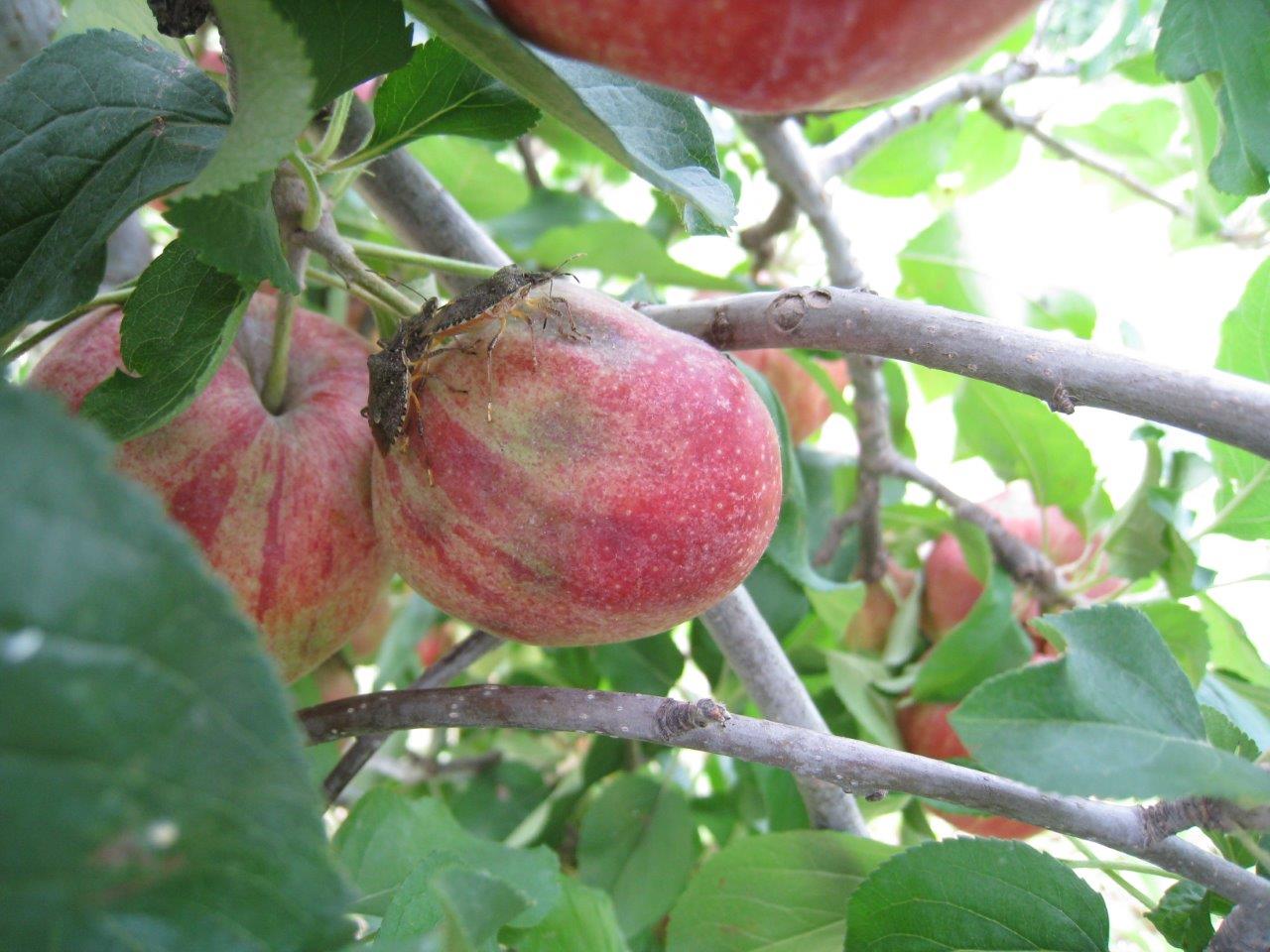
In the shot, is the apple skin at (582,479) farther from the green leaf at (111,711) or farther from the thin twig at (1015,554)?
the thin twig at (1015,554)

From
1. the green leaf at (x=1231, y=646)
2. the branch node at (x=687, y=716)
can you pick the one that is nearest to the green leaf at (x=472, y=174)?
the branch node at (x=687, y=716)

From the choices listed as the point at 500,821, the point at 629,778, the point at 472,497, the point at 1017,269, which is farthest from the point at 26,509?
the point at 1017,269

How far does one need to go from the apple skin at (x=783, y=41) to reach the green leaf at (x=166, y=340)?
253 millimetres

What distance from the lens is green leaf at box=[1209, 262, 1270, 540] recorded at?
753 millimetres

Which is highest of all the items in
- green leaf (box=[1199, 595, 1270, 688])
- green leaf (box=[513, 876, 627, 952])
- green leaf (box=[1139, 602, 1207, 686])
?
green leaf (box=[513, 876, 627, 952])

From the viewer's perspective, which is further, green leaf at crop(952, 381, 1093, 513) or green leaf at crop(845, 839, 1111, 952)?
green leaf at crop(952, 381, 1093, 513)

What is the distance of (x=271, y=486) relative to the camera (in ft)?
1.89

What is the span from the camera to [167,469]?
21.8 inches

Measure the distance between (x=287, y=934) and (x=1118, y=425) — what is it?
1.16 metres

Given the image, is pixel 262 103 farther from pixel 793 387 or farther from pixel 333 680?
pixel 793 387

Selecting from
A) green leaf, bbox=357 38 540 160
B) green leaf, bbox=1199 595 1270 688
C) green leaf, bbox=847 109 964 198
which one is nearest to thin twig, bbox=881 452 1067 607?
green leaf, bbox=1199 595 1270 688

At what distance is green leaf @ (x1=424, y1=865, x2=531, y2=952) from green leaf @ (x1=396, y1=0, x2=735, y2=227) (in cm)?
30

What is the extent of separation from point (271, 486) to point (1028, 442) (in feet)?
2.55

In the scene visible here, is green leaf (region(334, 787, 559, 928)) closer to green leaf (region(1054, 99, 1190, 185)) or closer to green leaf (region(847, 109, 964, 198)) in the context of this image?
green leaf (region(847, 109, 964, 198))
